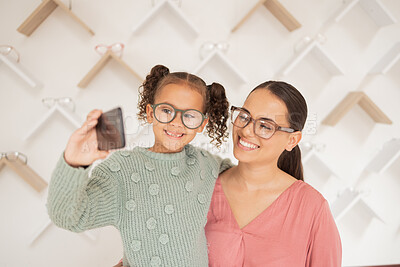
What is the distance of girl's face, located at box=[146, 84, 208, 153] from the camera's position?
3.24 feet

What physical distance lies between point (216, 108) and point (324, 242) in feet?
1.77

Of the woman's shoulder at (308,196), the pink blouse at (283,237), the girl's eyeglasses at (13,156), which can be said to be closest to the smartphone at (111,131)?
the pink blouse at (283,237)

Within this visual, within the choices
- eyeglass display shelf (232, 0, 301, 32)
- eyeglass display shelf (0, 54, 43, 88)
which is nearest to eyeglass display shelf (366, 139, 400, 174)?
eyeglass display shelf (232, 0, 301, 32)

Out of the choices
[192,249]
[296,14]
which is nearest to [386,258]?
[296,14]

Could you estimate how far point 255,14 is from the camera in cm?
183

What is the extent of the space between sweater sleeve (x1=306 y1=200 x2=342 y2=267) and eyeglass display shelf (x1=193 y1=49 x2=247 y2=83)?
859 millimetres

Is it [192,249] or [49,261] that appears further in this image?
[49,261]

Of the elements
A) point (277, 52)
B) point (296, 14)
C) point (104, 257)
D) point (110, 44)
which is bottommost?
point (104, 257)

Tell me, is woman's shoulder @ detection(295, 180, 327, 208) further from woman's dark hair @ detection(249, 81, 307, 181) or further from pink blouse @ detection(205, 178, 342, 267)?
woman's dark hair @ detection(249, 81, 307, 181)

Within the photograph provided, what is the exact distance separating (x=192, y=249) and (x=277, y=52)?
4.10ft

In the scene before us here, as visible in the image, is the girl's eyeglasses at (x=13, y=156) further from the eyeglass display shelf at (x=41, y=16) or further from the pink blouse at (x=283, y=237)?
the pink blouse at (x=283, y=237)

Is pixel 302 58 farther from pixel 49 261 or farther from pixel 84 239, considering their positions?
pixel 49 261

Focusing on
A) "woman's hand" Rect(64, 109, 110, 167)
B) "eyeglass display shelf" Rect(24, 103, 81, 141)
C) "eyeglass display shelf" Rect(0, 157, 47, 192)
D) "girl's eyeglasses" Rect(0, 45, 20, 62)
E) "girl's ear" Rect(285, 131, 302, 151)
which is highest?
"girl's ear" Rect(285, 131, 302, 151)

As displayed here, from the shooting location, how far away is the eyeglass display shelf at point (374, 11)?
1765mm
